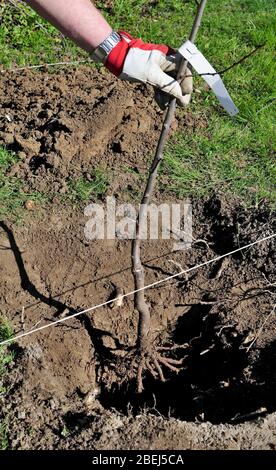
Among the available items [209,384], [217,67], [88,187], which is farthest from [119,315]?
[217,67]

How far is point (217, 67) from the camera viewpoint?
14.6ft

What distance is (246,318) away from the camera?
3.28 meters

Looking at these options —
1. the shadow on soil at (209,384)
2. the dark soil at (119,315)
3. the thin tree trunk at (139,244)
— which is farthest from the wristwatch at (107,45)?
the shadow on soil at (209,384)

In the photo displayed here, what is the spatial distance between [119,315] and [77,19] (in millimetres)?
1382

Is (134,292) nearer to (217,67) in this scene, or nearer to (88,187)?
(88,187)

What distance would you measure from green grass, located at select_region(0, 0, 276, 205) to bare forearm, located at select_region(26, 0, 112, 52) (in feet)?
3.32

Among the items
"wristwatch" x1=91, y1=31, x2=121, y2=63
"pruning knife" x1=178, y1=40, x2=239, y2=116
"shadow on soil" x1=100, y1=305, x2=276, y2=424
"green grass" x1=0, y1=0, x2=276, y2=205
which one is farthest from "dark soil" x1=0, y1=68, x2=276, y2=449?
"wristwatch" x1=91, y1=31, x2=121, y2=63

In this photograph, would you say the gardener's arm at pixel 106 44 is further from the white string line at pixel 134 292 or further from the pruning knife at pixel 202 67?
the white string line at pixel 134 292

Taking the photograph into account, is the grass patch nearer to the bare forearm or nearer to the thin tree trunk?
the thin tree trunk

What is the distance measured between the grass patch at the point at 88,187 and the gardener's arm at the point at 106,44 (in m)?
0.91

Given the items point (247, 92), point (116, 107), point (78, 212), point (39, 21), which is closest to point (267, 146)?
point (247, 92)

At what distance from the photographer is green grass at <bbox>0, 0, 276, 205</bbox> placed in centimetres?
381

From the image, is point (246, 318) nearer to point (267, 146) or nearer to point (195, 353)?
point (195, 353)

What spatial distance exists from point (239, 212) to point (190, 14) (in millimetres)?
1863
